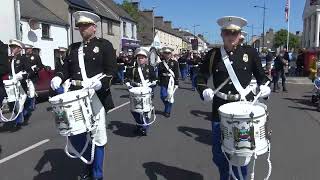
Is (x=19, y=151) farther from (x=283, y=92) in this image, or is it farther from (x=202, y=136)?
(x=283, y=92)

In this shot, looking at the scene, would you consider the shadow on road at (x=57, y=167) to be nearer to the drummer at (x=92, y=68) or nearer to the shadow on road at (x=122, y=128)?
the drummer at (x=92, y=68)

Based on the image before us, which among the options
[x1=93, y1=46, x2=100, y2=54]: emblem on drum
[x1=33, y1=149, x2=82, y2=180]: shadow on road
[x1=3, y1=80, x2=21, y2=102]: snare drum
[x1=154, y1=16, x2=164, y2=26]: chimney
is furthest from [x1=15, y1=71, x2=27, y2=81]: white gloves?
[x1=154, y1=16, x2=164, y2=26]: chimney

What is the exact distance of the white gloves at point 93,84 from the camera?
529 cm

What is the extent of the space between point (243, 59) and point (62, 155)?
3.85 metres

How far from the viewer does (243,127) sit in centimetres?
433

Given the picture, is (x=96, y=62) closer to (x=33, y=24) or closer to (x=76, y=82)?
(x=76, y=82)

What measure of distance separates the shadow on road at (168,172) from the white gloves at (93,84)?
1.67 metres

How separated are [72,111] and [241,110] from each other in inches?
71.2

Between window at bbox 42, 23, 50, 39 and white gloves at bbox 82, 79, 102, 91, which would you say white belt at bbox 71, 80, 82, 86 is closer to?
white gloves at bbox 82, 79, 102, 91

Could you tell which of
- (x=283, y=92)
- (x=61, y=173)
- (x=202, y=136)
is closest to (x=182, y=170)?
(x=61, y=173)

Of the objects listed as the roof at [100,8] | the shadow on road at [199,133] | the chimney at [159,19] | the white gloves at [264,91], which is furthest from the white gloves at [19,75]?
the chimney at [159,19]

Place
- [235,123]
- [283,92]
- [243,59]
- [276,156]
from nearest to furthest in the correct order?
[235,123], [243,59], [276,156], [283,92]

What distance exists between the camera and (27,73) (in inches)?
407

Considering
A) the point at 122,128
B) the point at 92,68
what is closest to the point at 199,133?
the point at 122,128
